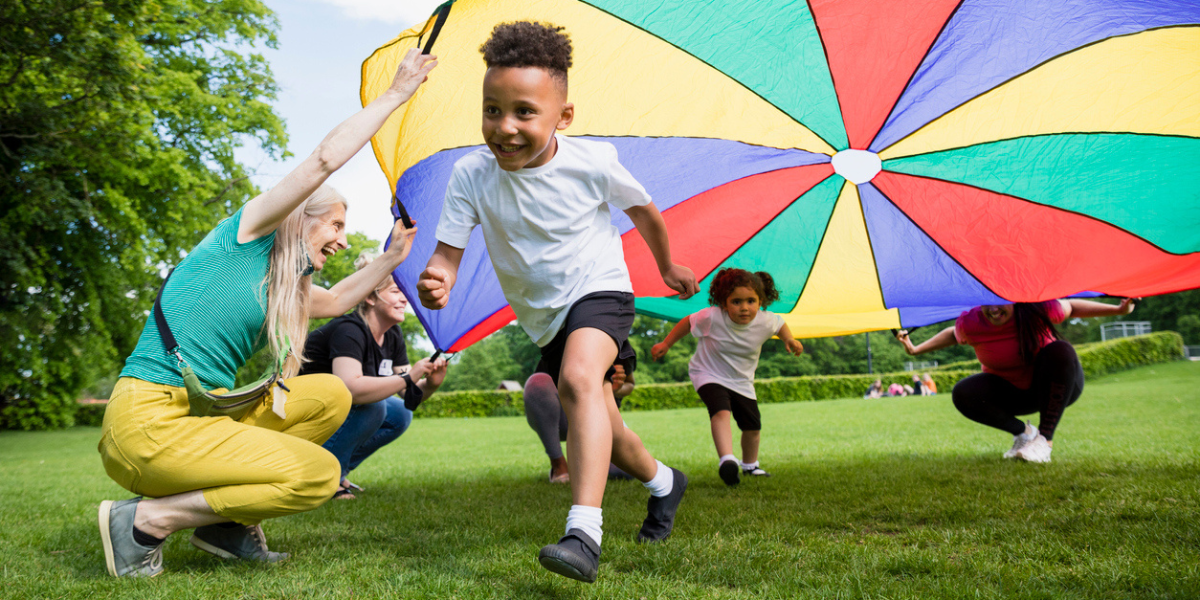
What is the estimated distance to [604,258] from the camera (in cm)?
233

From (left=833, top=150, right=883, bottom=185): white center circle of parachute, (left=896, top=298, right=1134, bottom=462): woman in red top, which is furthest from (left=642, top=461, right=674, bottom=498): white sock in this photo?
(left=896, top=298, right=1134, bottom=462): woman in red top

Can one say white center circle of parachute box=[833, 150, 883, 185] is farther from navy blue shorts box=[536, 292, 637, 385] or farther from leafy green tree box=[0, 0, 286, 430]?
leafy green tree box=[0, 0, 286, 430]

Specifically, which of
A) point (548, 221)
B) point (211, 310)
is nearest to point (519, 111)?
point (548, 221)

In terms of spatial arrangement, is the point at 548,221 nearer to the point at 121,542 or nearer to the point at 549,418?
the point at 121,542

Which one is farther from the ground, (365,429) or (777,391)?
(365,429)

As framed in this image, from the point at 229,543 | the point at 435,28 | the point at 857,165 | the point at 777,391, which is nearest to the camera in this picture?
the point at 229,543

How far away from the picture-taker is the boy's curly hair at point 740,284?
4.19 metres

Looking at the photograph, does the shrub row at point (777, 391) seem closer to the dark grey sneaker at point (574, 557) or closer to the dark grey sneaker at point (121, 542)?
the dark grey sneaker at point (121, 542)

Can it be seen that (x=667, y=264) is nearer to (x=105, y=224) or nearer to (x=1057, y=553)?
(x=1057, y=553)

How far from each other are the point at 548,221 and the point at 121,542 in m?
1.59

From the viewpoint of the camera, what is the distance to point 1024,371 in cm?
442

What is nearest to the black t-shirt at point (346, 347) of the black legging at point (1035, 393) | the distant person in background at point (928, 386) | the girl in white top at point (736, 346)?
the girl in white top at point (736, 346)

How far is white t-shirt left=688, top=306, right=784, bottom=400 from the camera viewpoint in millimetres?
4320

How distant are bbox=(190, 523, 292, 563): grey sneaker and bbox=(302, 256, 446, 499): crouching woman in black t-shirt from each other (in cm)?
109
